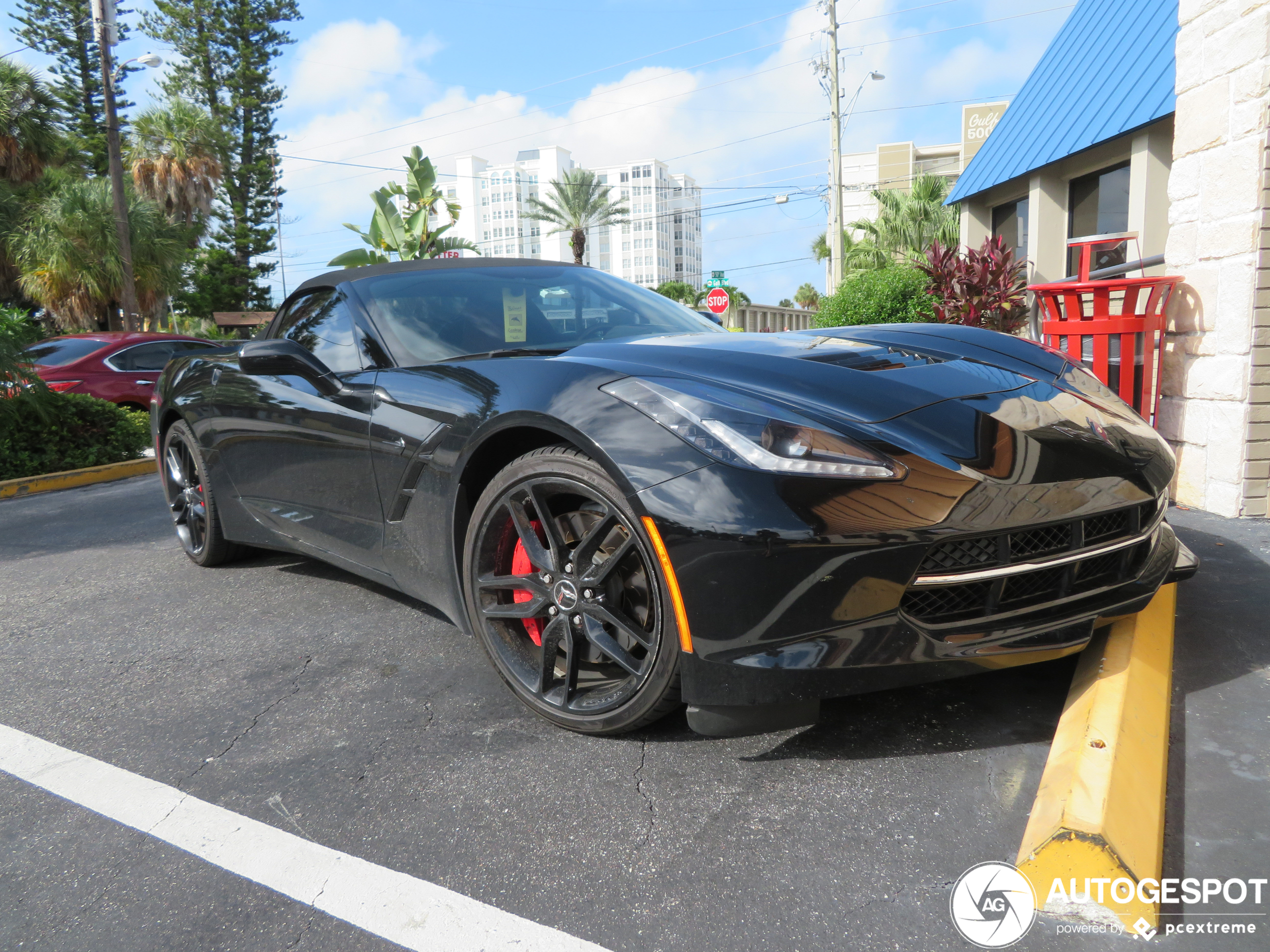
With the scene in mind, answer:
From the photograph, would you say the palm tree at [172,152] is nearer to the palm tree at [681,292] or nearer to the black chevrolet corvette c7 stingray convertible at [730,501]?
the palm tree at [681,292]

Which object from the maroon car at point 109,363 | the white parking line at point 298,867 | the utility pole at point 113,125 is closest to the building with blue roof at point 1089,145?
the white parking line at point 298,867

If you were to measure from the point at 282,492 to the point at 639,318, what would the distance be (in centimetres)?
152

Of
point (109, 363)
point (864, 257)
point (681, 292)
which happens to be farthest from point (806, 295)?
point (109, 363)

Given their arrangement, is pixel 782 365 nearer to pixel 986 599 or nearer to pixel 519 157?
pixel 986 599

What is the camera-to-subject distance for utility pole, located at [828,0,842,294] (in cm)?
2447

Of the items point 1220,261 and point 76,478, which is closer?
point 1220,261

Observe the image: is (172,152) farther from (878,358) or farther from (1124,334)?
(878,358)

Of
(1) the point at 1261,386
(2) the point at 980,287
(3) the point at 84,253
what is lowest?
(1) the point at 1261,386

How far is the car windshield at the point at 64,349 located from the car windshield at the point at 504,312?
9100 millimetres

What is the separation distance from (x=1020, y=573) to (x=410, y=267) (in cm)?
252

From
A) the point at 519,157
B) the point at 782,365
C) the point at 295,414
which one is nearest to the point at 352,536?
the point at 295,414

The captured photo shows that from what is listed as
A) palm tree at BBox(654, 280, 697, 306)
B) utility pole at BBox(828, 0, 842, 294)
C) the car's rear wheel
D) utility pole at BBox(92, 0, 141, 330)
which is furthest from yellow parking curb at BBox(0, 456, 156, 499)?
palm tree at BBox(654, 280, 697, 306)

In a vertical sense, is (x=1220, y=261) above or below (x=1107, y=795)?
above

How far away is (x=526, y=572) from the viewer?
97.6 inches
